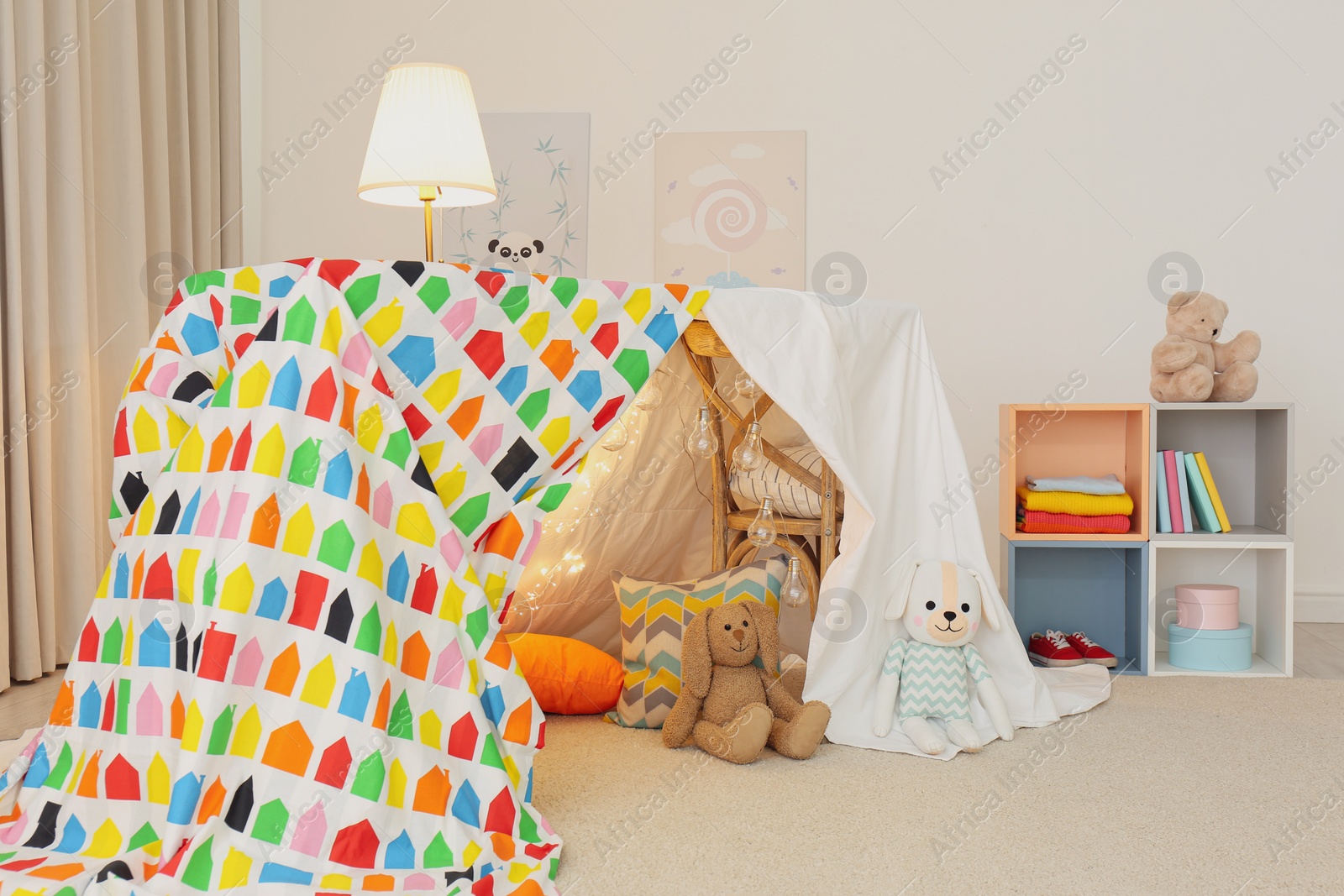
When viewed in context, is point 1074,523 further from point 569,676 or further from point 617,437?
point 569,676

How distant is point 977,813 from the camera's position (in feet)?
5.24

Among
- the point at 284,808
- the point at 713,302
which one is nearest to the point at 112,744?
the point at 284,808

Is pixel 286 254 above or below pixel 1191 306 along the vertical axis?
above

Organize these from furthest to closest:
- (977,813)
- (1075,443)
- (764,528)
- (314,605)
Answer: (1075,443) < (764,528) < (977,813) < (314,605)

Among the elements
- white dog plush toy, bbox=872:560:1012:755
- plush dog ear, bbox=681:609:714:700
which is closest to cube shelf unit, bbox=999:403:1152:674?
white dog plush toy, bbox=872:560:1012:755

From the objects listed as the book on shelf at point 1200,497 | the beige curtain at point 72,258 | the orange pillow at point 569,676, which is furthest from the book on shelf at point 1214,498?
the beige curtain at point 72,258

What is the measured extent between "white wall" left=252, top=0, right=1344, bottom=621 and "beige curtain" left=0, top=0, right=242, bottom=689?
57cm

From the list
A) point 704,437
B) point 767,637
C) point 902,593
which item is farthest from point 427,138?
point 902,593

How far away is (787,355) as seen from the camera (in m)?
1.91

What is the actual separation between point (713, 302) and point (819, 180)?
1595 mm

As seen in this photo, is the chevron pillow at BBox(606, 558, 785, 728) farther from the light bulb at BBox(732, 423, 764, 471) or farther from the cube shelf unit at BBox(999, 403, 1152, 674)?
the cube shelf unit at BBox(999, 403, 1152, 674)

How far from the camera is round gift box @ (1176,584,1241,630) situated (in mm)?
2609

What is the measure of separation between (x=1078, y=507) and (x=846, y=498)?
1013 mm

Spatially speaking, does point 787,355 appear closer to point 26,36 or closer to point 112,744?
point 112,744
